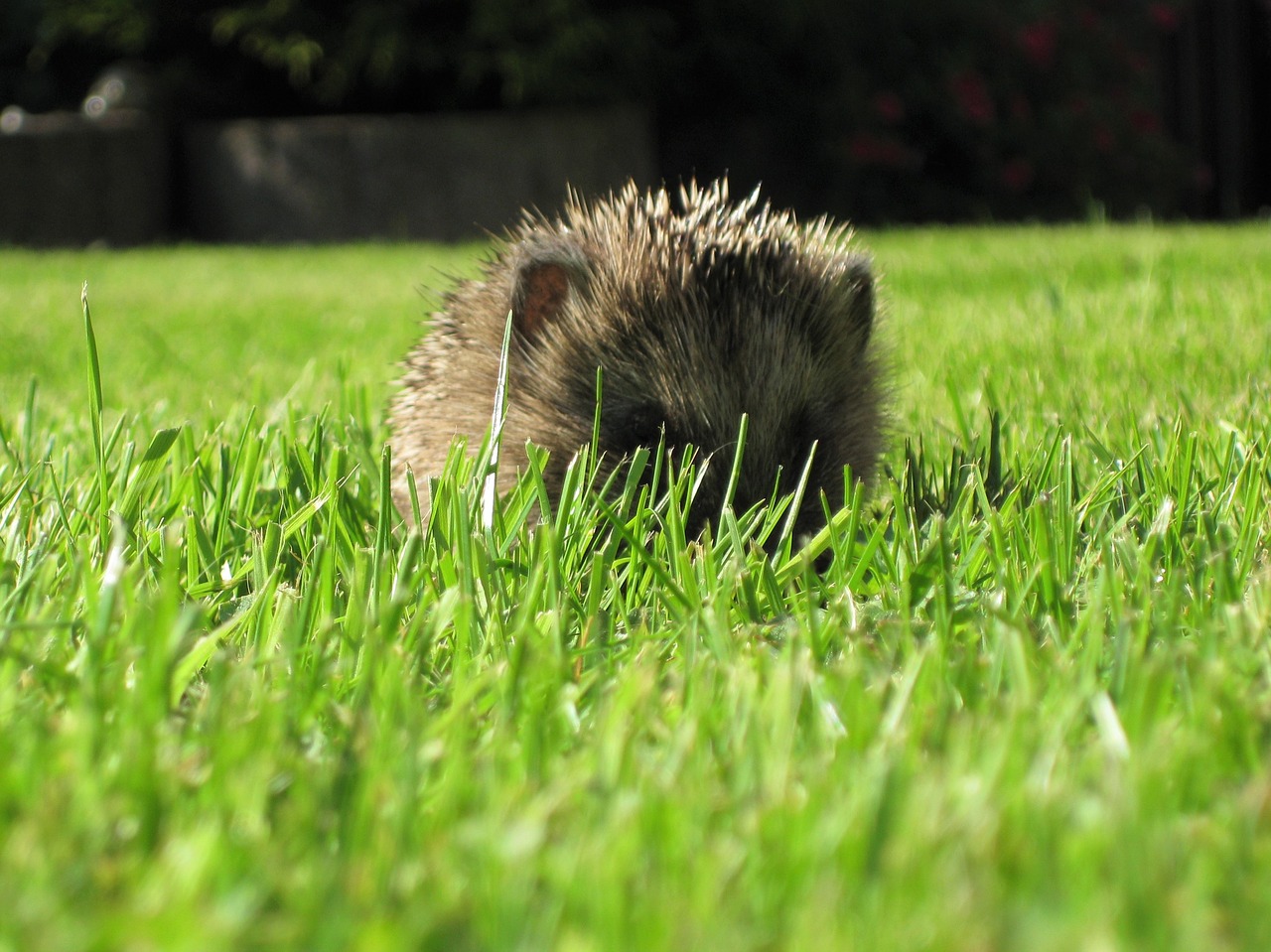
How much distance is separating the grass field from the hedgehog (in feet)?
0.79

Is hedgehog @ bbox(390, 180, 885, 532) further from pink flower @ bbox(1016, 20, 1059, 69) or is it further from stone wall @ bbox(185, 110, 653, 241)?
pink flower @ bbox(1016, 20, 1059, 69)

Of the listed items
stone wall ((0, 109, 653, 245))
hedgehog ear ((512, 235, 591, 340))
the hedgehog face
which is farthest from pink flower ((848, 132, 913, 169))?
hedgehog ear ((512, 235, 591, 340))

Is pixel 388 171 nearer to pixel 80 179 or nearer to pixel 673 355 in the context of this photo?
pixel 80 179

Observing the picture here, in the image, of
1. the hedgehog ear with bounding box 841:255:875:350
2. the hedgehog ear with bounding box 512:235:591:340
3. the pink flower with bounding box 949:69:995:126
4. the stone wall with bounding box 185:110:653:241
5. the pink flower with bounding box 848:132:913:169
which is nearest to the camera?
the hedgehog ear with bounding box 512:235:591:340

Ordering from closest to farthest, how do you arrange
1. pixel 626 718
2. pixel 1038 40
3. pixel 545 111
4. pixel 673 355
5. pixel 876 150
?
pixel 626 718
pixel 673 355
pixel 545 111
pixel 876 150
pixel 1038 40

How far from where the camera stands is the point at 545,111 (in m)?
13.3

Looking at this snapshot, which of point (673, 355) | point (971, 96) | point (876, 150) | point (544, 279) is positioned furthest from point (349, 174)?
point (673, 355)

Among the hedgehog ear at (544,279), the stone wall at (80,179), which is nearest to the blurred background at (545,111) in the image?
the stone wall at (80,179)

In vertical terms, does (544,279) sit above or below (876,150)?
below

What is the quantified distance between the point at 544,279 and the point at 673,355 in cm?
37

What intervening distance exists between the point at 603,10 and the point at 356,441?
1199 centimetres

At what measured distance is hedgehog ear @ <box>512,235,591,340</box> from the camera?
2.67 metres

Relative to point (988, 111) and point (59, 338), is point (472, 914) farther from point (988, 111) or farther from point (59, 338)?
point (988, 111)

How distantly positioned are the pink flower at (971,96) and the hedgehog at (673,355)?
12.4m
